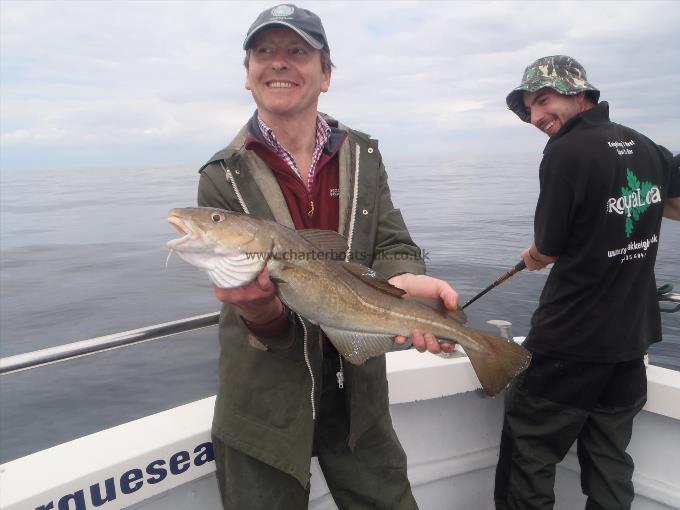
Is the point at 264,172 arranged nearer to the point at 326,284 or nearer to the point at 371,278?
the point at 326,284

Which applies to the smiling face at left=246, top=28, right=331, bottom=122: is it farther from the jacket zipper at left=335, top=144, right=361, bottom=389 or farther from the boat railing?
the boat railing

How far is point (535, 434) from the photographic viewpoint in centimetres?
359

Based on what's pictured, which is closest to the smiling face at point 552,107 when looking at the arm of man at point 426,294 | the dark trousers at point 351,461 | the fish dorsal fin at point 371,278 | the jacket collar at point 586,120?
the jacket collar at point 586,120

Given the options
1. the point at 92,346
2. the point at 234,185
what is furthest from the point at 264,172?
the point at 92,346

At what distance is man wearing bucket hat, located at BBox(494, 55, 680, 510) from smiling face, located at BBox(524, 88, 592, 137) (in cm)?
34

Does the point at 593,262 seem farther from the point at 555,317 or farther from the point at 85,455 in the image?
the point at 85,455

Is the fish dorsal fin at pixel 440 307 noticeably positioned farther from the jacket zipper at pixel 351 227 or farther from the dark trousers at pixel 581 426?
the dark trousers at pixel 581 426

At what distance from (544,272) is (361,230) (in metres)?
11.0

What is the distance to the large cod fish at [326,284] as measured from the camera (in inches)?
90.2

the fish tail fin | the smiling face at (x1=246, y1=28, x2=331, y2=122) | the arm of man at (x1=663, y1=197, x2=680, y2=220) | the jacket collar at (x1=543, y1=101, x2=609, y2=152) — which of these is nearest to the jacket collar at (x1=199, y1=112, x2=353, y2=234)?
the smiling face at (x1=246, y1=28, x2=331, y2=122)

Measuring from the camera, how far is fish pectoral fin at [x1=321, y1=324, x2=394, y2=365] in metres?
2.51

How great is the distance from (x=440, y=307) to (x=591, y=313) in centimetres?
142

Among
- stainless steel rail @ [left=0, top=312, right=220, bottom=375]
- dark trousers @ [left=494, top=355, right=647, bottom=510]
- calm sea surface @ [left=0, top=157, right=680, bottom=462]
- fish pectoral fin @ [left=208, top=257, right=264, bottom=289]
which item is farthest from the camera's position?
calm sea surface @ [left=0, top=157, right=680, bottom=462]

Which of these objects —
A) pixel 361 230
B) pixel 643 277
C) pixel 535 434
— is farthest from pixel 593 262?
pixel 361 230
